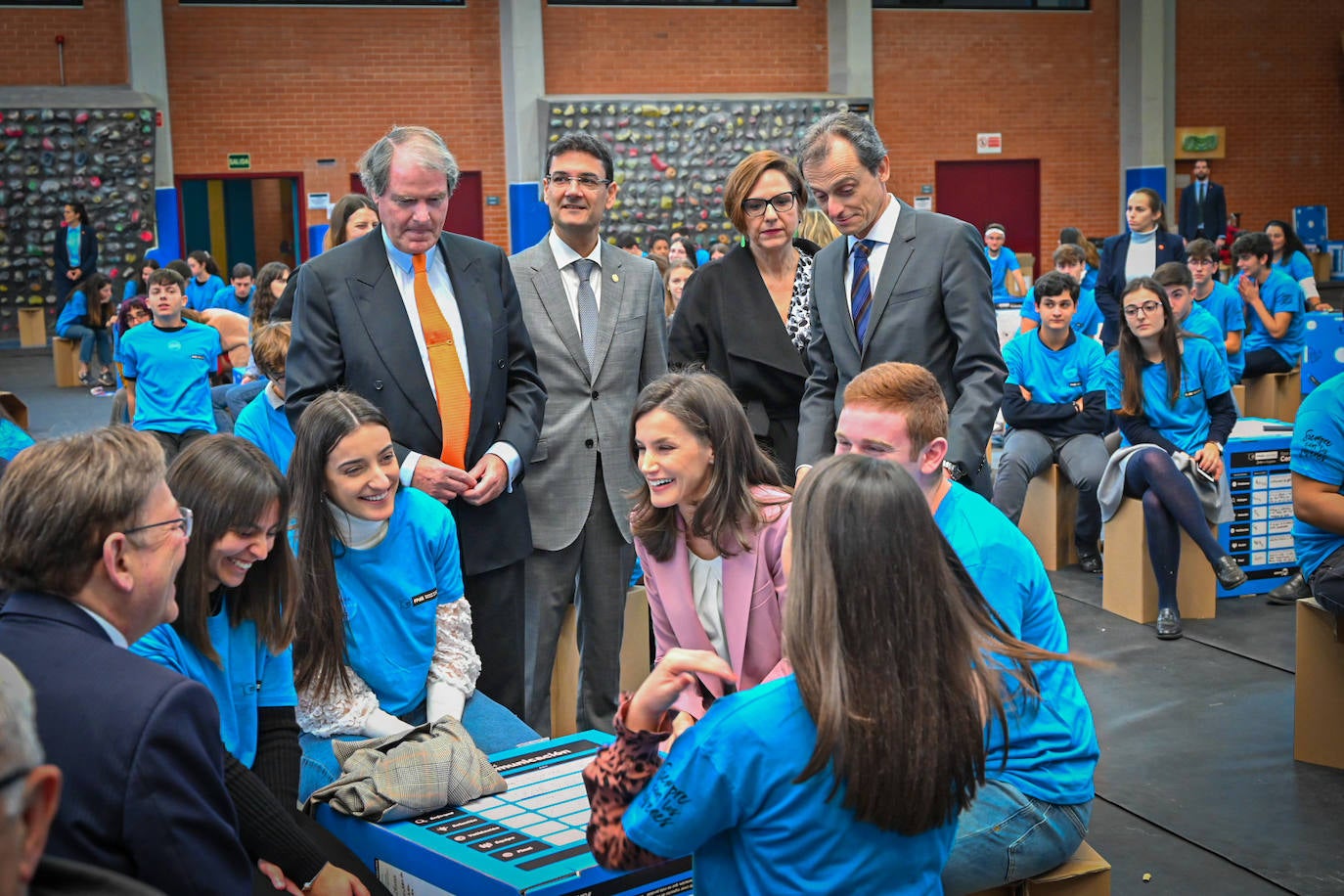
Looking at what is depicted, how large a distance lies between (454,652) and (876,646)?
5.20 ft

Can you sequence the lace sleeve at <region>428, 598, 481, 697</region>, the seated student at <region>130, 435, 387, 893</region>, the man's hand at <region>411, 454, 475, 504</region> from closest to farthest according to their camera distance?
the seated student at <region>130, 435, 387, 893</region>, the lace sleeve at <region>428, 598, 481, 697</region>, the man's hand at <region>411, 454, 475, 504</region>

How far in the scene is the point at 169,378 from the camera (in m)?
7.01

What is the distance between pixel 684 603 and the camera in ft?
9.00

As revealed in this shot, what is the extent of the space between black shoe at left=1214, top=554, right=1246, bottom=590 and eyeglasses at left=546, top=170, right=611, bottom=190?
3.22m

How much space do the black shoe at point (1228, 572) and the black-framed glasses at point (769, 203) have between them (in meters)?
2.71

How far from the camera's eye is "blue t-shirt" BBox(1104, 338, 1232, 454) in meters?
5.65

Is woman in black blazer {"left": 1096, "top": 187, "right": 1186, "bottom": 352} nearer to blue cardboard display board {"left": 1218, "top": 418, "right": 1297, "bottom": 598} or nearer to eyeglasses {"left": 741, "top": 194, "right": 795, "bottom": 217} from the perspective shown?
blue cardboard display board {"left": 1218, "top": 418, "right": 1297, "bottom": 598}

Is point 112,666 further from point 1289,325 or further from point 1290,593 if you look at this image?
point 1289,325

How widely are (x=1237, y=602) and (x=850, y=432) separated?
3789 mm

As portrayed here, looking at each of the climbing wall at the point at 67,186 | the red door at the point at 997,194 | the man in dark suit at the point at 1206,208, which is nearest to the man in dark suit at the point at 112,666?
the climbing wall at the point at 67,186

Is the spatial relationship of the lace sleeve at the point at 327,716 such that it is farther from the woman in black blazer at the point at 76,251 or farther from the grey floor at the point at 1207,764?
the woman in black blazer at the point at 76,251

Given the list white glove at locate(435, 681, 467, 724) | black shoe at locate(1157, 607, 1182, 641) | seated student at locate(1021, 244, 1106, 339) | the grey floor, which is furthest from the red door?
white glove at locate(435, 681, 467, 724)

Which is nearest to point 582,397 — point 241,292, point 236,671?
point 236,671

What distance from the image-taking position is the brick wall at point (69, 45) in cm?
1491
